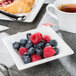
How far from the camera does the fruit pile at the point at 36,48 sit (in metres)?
0.65

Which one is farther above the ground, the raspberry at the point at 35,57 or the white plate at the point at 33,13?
the raspberry at the point at 35,57

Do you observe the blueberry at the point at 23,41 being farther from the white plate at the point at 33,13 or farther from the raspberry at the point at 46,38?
the white plate at the point at 33,13

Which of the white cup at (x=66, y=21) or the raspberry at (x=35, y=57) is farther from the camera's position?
the white cup at (x=66, y=21)

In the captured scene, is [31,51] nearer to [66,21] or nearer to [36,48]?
[36,48]

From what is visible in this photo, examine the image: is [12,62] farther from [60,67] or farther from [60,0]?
[60,0]

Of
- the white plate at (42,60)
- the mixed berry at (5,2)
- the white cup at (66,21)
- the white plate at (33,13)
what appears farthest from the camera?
the mixed berry at (5,2)

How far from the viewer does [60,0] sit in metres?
0.88

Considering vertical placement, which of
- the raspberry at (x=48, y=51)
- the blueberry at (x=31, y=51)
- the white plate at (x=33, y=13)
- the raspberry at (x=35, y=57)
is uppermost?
the raspberry at (x=48, y=51)

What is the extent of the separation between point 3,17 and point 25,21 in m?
0.12

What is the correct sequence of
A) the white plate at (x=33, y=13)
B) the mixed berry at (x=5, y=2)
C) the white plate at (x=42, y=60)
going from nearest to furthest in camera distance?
the white plate at (x=42, y=60), the white plate at (x=33, y=13), the mixed berry at (x=5, y=2)

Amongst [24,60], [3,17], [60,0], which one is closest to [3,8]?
[3,17]

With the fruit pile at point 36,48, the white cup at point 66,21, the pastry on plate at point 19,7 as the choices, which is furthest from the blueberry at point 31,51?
the pastry on plate at point 19,7

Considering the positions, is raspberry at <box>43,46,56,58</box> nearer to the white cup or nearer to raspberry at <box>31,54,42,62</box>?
raspberry at <box>31,54,42,62</box>

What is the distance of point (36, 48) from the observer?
0.68 m
